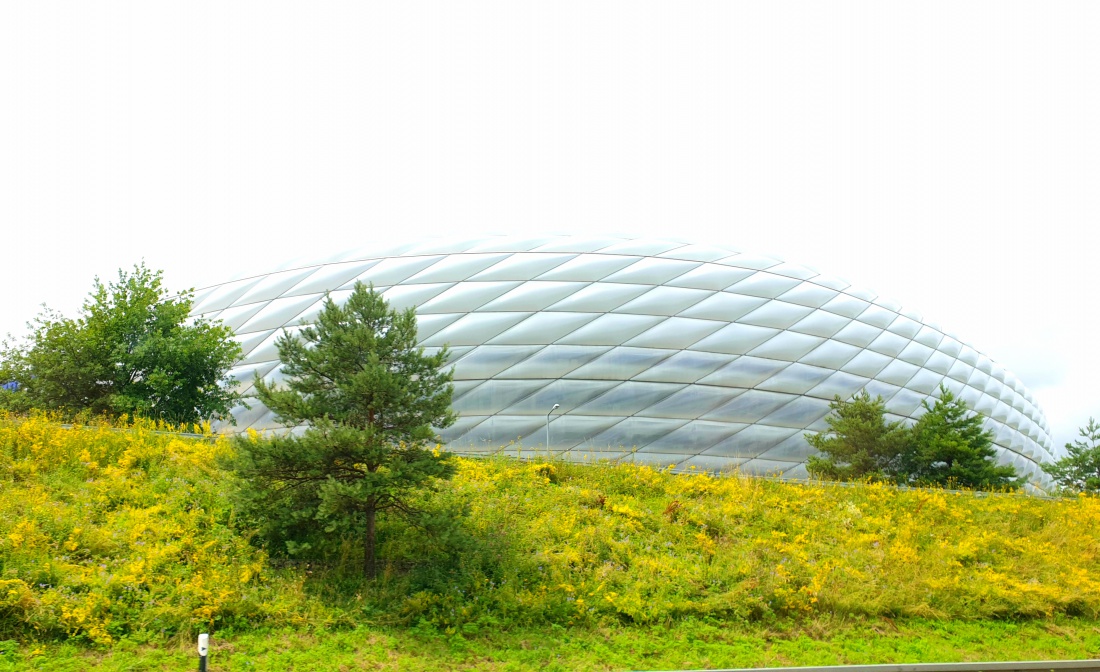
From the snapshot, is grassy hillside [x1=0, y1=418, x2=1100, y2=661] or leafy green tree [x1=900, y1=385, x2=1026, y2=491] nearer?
grassy hillside [x1=0, y1=418, x2=1100, y2=661]

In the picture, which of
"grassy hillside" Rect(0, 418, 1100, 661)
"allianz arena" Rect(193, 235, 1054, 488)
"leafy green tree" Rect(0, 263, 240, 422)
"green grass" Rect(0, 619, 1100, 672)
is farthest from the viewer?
"allianz arena" Rect(193, 235, 1054, 488)

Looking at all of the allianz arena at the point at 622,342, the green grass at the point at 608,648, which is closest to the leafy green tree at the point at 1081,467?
the allianz arena at the point at 622,342

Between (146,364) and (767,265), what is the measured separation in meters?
23.1

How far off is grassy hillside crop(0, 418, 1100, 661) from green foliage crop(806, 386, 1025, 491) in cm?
422

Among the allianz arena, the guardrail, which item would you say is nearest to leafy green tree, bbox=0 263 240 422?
the allianz arena

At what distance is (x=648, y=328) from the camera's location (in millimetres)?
24391

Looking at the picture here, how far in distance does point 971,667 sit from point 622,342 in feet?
53.5

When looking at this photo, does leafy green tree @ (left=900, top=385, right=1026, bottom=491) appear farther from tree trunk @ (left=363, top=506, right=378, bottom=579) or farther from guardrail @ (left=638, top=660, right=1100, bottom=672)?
tree trunk @ (left=363, top=506, right=378, bottom=579)

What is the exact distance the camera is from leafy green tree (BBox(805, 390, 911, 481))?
62.5 feet

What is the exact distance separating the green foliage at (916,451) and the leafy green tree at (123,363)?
17.1 m

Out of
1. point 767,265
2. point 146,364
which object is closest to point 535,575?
point 146,364

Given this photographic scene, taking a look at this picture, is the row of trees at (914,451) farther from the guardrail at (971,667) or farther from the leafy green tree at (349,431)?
the leafy green tree at (349,431)

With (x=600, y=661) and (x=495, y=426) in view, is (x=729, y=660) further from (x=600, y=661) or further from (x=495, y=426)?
(x=495, y=426)

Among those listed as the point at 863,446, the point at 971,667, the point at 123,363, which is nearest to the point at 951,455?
the point at 863,446
